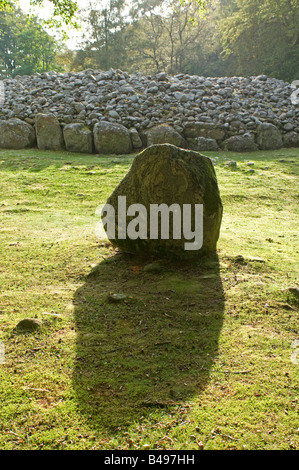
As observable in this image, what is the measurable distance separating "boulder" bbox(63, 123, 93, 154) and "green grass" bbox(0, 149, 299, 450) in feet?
25.4

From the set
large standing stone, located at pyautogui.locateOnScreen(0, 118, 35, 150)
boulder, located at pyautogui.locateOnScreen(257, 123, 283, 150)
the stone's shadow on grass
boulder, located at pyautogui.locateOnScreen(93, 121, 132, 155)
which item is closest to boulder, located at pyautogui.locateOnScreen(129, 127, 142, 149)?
boulder, located at pyautogui.locateOnScreen(93, 121, 132, 155)

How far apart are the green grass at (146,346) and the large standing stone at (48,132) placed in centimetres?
807

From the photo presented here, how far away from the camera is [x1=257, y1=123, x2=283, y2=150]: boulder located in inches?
549

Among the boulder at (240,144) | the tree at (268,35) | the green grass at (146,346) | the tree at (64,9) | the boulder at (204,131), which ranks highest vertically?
the tree at (268,35)

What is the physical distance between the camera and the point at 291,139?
14242 millimetres

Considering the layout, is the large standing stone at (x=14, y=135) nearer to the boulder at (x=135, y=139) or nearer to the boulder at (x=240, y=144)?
the boulder at (x=135, y=139)

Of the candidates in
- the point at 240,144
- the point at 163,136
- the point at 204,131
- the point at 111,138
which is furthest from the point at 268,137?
the point at 111,138

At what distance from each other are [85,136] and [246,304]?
10870 millimetres

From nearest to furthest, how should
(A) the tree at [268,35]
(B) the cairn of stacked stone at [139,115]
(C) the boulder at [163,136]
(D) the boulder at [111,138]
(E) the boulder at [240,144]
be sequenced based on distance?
(D) the boulder at [111,138], (C) the boulder at [163,136], (B) the cairn of stacked stone at [139,115], (E) the boulder at [240,144], (A) the tree at [268,35]

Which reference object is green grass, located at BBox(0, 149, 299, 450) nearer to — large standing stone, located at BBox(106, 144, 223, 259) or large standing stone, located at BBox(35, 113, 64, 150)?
large standing stone, located at BBox(106, 144, 223, 259)

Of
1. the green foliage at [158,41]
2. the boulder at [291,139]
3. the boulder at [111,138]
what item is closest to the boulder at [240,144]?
the boulder at [291,139]

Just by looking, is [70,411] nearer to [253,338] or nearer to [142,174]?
[253,338]

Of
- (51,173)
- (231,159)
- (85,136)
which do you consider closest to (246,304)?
(51,173)

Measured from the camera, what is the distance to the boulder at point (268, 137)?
14.0 metres
